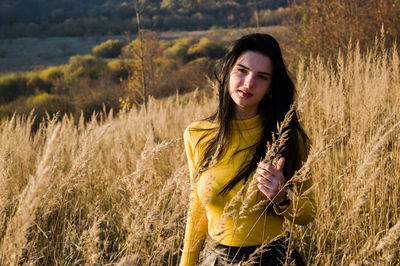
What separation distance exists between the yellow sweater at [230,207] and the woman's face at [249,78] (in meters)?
0.18

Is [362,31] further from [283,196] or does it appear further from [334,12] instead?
[283,196]

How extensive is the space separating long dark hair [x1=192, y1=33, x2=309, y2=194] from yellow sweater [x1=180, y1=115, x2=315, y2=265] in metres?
0.04

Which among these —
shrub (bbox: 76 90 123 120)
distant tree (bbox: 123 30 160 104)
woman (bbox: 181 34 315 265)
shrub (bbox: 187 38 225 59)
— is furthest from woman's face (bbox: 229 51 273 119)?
shrub (bbox: 187 38 225 59)

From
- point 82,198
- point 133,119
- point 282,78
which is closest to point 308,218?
point 282,78

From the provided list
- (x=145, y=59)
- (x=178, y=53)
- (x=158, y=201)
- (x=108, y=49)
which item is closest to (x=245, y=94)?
(x=158, y=201)

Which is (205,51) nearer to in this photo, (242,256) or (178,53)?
(178,53)

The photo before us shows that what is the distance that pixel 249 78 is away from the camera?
146 centimetres

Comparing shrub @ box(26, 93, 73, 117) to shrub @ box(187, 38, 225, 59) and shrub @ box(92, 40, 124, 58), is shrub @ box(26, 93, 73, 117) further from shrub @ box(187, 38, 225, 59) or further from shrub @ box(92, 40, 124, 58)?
shrub @ box(92, 40, 124, 58)

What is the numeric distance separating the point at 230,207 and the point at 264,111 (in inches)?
24.6

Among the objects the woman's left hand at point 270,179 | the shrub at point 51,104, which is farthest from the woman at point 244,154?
the shrub at point 51,104

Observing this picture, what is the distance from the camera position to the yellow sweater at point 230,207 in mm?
1370

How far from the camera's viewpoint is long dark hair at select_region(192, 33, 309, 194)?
1.52 m

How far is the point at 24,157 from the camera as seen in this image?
3.34 metres

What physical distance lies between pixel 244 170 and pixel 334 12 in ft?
21.9
